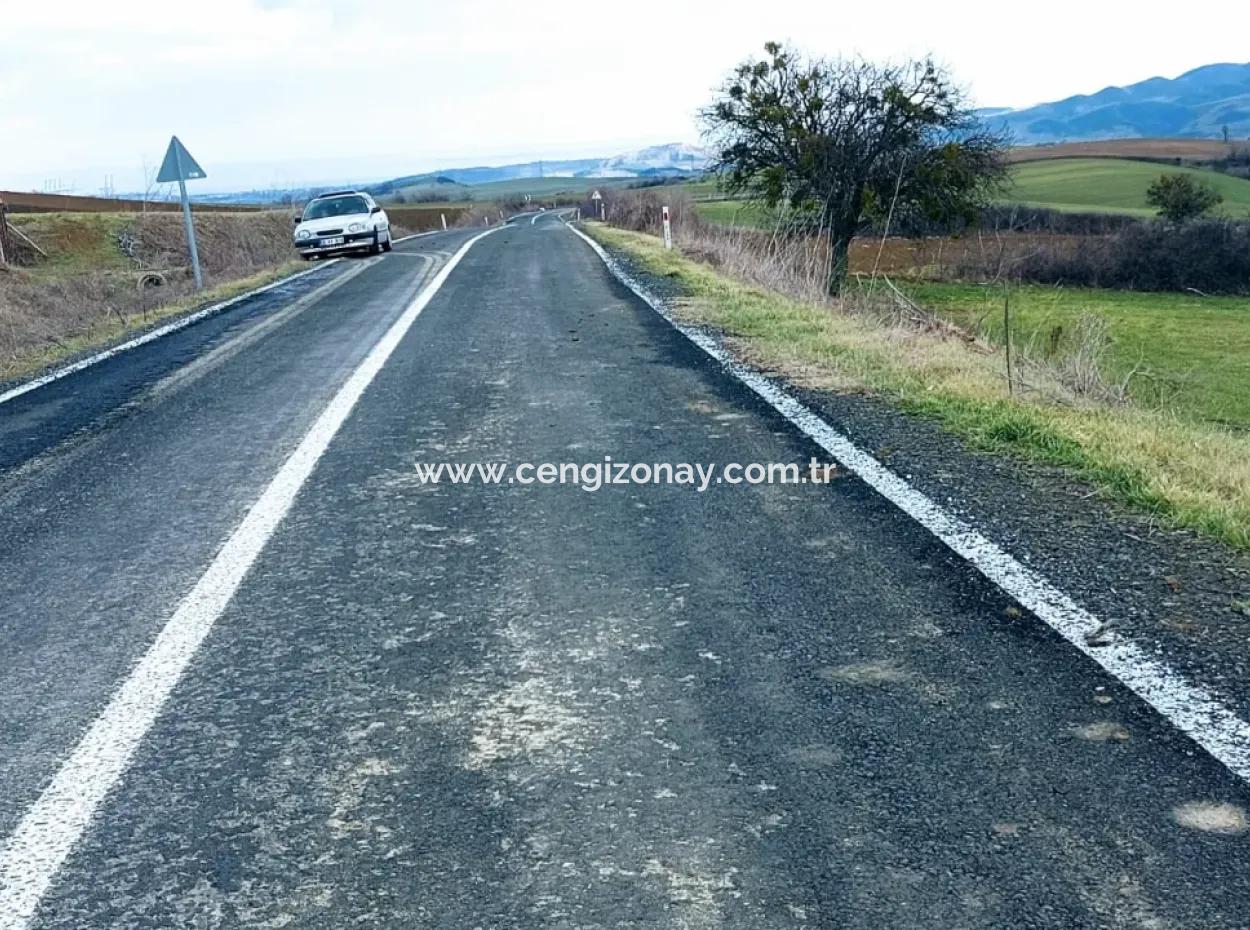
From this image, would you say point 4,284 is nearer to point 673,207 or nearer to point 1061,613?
point 673,207

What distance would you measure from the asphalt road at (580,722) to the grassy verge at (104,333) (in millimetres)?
5352

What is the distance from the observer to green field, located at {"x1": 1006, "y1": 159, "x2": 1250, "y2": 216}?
67.5 metres

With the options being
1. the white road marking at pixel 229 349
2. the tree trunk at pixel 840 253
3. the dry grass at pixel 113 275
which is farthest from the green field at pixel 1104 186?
the white road marking at pixel 229 349

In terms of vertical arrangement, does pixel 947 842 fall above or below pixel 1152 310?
above

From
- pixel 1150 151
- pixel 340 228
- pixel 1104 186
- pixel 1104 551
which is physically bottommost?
pixel 1104 186

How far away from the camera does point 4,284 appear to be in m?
26.0

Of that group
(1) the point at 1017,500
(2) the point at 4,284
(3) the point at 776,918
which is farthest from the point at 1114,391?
(2) the point at 4,284

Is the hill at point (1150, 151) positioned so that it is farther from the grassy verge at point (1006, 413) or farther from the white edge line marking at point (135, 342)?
the grassy verge at point (1006, 413)

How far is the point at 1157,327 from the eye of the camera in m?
33.4

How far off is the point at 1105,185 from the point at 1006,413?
8386 cm

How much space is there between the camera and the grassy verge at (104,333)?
10469mm

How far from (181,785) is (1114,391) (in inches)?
285

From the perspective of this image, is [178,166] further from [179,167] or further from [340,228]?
[340,228]

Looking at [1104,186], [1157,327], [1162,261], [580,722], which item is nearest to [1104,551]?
[580,722]
